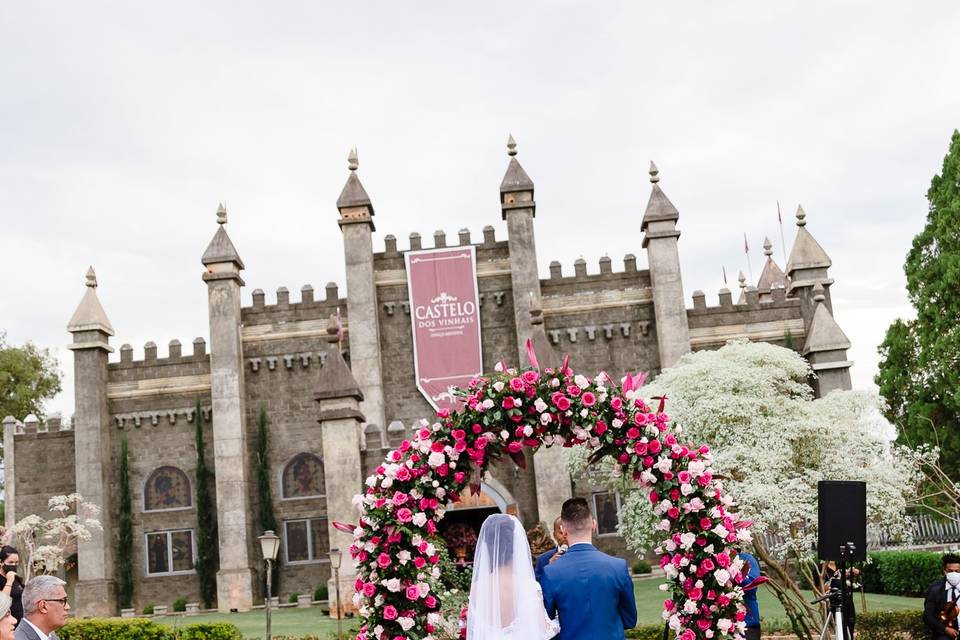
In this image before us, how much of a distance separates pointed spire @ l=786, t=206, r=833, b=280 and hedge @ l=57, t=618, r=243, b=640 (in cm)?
2223

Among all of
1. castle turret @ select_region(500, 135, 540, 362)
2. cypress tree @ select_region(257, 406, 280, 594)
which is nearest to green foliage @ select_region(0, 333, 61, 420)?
cypress tree @ select_region(257, 406, 280, 594)

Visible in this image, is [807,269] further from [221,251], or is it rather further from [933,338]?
[221,251]

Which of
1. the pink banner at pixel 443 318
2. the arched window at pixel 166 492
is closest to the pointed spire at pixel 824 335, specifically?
the pink banner at pixel 443 318

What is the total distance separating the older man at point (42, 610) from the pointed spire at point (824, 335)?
1081 inches

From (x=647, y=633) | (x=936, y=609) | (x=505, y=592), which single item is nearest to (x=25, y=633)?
(x=505, y=592)

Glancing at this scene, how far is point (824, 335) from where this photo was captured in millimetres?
30188

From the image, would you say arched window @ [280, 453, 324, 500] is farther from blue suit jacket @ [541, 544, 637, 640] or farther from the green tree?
blue suit jacket @ [541, 544, 637, 640]

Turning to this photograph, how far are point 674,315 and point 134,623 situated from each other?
761 inches

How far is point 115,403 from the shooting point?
108ft

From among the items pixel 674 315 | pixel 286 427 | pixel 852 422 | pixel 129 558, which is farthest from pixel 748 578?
pixel 129 558

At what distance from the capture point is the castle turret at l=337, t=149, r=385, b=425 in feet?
102

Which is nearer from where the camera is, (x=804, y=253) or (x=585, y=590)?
(x=585, y=590)

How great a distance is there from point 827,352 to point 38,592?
27.8 meters

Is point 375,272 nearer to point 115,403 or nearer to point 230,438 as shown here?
point 230,438
